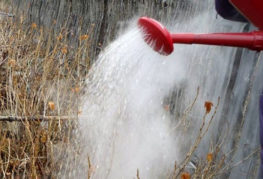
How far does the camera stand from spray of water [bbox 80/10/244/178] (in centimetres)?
227

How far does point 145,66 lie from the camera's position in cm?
274

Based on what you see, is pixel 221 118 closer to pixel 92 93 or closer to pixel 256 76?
pixel 256 76

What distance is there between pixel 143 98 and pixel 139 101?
15cm

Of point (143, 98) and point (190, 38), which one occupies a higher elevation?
point (190, 38)

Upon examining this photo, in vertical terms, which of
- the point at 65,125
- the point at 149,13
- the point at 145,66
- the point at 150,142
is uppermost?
the point at 149,13

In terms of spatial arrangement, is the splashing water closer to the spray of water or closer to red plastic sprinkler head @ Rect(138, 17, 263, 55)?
the spray of water

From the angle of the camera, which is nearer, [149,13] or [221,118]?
[221,118]

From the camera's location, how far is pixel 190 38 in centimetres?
145

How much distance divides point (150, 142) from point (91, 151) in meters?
0.59

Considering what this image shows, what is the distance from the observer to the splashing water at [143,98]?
229 centimetres

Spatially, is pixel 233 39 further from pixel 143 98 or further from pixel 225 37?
pixel 143 98

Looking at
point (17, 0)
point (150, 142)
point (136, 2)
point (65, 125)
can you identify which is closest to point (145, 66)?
point (150, 142)

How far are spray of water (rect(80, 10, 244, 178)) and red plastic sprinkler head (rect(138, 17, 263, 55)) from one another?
173 mm

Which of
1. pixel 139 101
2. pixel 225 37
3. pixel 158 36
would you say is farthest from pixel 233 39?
pixel 139 101
